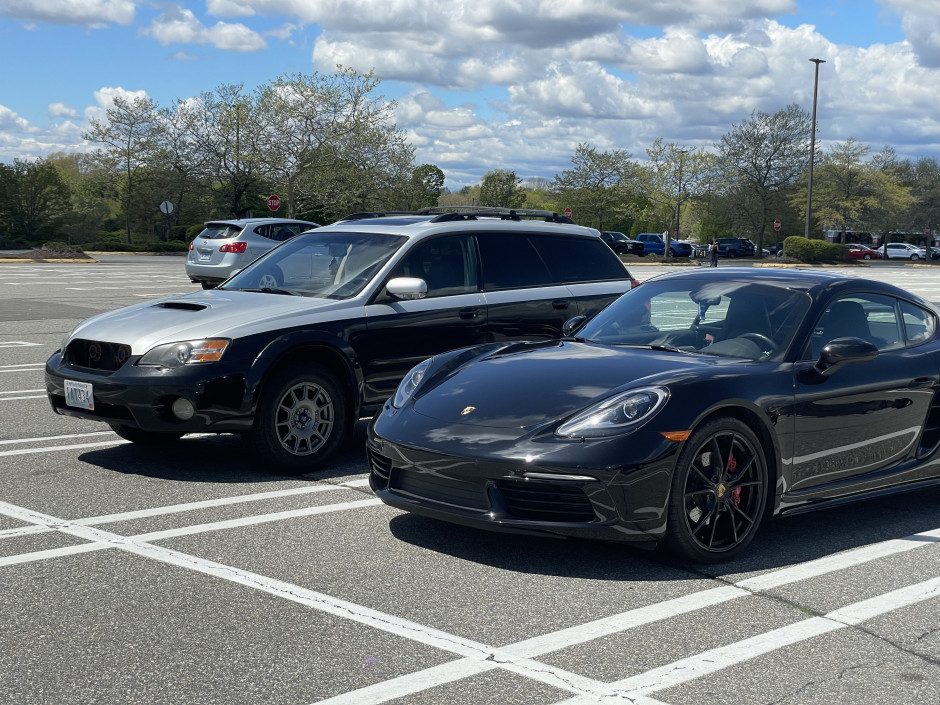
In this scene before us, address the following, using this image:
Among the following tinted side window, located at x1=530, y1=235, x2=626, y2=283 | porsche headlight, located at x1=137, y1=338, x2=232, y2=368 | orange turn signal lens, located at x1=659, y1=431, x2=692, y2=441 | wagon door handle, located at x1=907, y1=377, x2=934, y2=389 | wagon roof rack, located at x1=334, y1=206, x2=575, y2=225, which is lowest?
orange turn signal lens, located at x1=659, y1=431, x2=692, y2=441

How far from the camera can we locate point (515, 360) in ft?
19.0

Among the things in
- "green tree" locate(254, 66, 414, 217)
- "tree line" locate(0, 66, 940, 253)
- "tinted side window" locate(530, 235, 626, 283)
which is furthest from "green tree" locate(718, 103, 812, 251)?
"tinted side window" locate(530, 235, 626, 283)

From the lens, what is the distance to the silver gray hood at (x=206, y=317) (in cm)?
669

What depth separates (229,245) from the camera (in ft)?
78.8

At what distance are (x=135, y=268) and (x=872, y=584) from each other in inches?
1358

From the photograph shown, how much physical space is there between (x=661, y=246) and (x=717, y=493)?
68.3 m

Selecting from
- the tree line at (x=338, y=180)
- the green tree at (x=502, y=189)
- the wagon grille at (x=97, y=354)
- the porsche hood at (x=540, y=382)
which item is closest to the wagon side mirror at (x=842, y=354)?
the porsche hood at (x=540, y=382)

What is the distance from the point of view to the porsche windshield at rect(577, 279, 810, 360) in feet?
18.8

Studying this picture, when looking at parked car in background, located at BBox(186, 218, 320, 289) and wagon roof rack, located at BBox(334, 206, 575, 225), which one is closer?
wagon roof rack, located at BBox(334, 206, 575, 225)

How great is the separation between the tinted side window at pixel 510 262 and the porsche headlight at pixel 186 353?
90.1 inches

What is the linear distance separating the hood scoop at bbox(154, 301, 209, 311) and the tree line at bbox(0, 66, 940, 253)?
1831 inches

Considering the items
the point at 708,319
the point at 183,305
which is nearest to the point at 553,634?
the point at 708,319

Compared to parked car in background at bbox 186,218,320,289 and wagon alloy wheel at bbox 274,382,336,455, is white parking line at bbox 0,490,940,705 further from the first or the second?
parked car in background at bbox 186,218,320,289

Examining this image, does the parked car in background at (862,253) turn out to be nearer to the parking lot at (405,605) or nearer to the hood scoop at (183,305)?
the hood scoop at (183,305)
